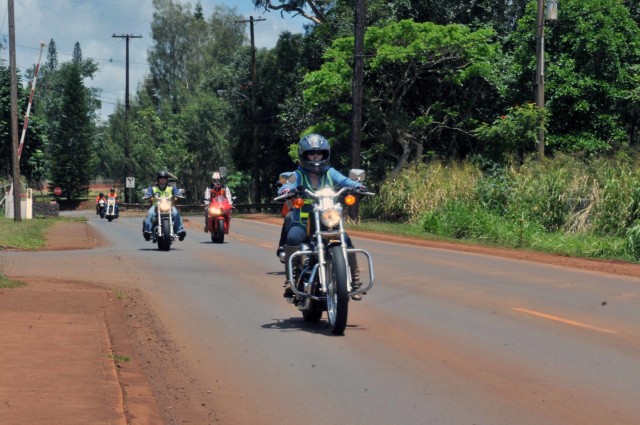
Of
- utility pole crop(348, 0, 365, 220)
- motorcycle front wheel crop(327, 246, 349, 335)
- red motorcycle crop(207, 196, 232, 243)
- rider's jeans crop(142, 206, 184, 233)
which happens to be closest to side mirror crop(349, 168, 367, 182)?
motorcycle front wheel crop(327, 246, 349, 335)

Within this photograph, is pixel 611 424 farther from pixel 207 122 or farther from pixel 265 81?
pixel 207 122

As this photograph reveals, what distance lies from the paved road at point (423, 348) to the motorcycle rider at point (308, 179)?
0.97 m

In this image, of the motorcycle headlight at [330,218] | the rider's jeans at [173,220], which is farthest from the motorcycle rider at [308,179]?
the rider's jeans at [173,220]

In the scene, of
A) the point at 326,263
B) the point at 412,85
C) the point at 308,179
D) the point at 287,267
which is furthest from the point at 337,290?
the point at 412,85

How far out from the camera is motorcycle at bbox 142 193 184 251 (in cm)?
2309

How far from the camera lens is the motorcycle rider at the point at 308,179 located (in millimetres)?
11156

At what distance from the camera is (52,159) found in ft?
310

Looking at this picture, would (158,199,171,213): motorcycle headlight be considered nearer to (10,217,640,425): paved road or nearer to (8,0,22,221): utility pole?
(10,217,640,425): paved road

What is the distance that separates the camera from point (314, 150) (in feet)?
37.0

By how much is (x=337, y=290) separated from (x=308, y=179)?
193 centimetres

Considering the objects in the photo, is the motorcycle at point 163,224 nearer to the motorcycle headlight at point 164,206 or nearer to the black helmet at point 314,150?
the motorcycle headlight at point 164,206

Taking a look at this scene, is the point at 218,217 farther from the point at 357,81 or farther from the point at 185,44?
the point at 185,44

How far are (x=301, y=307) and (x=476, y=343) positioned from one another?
84.6 inches

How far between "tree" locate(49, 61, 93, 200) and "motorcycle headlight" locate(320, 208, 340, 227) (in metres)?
85.2
